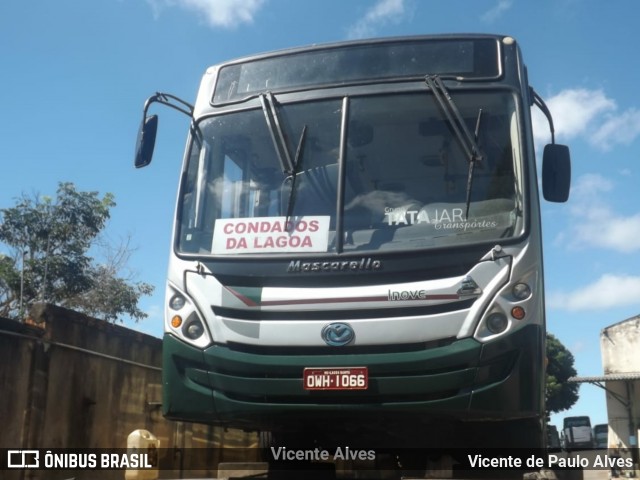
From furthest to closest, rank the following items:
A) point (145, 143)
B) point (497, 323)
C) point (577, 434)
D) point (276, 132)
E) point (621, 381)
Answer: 1. point (621, 381)
2. point (577, 434)
3. point (145, 143)
4. point (276, 132)
5. point (497, 323)

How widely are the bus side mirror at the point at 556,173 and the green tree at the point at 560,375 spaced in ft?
100

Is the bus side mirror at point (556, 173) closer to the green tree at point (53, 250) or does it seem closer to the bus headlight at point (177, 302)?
the bus headlight at point (177, 302)

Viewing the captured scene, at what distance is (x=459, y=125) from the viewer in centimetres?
489

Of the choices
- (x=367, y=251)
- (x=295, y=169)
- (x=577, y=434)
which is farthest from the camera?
(x=577, y=434)

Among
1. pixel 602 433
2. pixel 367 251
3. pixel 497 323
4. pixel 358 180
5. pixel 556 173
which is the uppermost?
pixel 556 173

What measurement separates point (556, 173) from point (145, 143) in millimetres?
3112

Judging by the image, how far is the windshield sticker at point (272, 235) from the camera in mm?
4777

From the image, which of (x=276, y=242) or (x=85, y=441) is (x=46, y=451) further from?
(x=276, y=242)

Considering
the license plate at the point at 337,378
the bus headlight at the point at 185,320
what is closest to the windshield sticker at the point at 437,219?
the license plate at the point at 337,378

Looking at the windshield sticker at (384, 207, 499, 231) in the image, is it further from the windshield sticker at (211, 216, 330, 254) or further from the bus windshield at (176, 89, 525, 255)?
the windshield sticker at (211, 216, 330, 254)

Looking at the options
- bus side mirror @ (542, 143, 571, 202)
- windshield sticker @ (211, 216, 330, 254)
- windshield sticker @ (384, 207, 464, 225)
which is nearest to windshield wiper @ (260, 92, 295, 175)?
windshield sticker @ (211, 216, 330, 254)

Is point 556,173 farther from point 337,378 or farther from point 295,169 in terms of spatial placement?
point 337,378

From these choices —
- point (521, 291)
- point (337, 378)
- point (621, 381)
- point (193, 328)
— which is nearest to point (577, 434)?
point (621, 381)

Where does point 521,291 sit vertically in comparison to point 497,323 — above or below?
above
